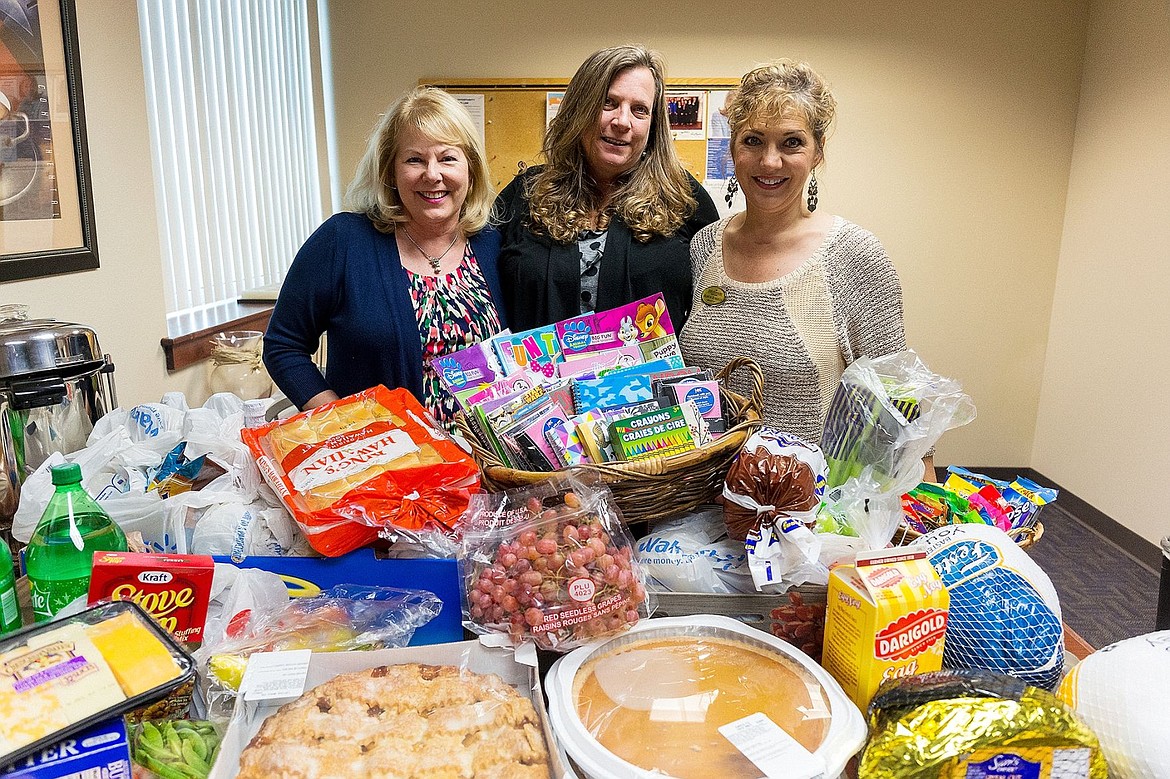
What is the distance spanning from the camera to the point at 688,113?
4070mm

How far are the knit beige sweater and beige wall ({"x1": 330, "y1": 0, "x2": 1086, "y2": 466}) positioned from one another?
279cm

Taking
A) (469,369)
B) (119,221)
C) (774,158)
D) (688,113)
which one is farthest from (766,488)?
(688,113)

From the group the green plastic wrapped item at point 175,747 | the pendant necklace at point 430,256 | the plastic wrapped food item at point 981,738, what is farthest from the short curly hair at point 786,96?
the green plastic wrapped item at point 175,747

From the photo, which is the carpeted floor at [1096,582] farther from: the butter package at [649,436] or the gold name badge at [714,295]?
the butter package at [649,436]

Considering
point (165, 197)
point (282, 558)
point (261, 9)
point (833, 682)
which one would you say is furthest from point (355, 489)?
point (261, 9)

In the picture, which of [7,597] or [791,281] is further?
[791,281]

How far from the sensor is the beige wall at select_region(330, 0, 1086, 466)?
4.00 metres

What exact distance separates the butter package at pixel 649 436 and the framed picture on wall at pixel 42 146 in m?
1.70

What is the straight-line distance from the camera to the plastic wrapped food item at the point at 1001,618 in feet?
2.79

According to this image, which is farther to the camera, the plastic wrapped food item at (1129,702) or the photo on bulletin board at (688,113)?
the photo on bulletin board at (688,113)

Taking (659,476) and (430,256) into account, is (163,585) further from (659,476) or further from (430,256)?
(430,256)

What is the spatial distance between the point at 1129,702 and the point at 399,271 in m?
1.39

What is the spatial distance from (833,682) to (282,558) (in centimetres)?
68

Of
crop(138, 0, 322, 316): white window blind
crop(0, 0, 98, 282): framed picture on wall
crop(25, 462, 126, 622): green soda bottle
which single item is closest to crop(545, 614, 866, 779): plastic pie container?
crop(25, 462, 126, 622): green soda bottle
